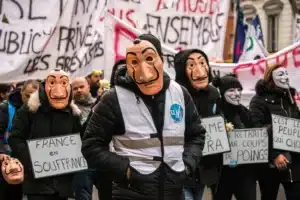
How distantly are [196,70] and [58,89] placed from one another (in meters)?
1.07

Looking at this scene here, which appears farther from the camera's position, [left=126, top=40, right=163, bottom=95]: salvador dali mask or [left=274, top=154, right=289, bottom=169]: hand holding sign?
[left=274, top=154, right=289, bottom=169]: hand holding sign

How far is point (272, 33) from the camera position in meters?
36.0

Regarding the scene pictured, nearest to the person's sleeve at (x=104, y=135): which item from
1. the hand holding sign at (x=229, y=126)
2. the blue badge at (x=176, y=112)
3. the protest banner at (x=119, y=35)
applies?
the blue badge at (x=176, y=112)

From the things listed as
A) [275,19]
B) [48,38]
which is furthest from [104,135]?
[275,19]

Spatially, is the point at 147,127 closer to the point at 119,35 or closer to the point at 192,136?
the point at 192,136

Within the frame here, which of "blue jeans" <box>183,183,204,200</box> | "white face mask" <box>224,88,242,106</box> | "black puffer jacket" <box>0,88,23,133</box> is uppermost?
"white face mask" <box>224,88,242,106</box>

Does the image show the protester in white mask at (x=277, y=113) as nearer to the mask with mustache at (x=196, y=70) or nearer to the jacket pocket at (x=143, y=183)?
the mask with mustache at (x=196, y=70)

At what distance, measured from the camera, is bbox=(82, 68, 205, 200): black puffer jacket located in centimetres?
367

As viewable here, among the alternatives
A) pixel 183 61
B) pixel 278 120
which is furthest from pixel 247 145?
pixel 183 61

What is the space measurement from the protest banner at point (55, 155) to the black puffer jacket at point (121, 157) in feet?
5.09

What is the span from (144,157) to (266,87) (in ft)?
9.69

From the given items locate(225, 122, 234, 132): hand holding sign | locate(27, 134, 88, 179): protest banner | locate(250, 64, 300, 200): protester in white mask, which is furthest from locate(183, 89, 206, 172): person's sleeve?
locate(250, 64, 300, 200): protester in white mask

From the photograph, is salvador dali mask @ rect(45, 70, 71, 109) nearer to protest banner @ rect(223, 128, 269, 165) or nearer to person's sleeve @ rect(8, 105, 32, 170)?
person's sleeve @ rect(8, 105, 32, 170)

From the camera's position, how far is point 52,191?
518 centimetres
